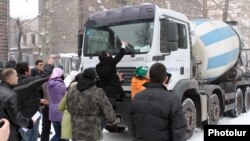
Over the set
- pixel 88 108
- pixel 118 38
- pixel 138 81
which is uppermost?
pixel 118 38

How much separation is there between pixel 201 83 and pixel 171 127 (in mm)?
5270

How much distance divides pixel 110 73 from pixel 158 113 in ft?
10.9

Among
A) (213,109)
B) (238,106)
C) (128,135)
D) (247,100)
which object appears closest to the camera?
(128,135)

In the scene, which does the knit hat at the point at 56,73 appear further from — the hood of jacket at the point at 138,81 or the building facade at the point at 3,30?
the building facade at the point at 3,30

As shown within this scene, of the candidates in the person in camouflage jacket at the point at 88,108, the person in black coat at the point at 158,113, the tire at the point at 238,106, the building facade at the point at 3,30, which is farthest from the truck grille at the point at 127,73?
the tire at the point at 238,106

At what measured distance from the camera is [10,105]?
14.7 feet

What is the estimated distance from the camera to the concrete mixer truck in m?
7.16

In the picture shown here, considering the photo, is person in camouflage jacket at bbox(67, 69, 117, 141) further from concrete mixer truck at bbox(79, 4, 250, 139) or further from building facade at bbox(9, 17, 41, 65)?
building facade at bbox(9, 17, 41, 65)

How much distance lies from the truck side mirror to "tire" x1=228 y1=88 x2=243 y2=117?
4.61 meters

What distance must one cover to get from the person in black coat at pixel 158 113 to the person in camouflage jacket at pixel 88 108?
1.24 m

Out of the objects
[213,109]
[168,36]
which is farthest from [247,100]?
[168,36]

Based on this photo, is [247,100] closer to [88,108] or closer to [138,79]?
[138,79]

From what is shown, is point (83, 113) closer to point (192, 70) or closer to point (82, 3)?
point (192, 70)

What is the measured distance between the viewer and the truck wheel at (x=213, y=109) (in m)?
9.05
